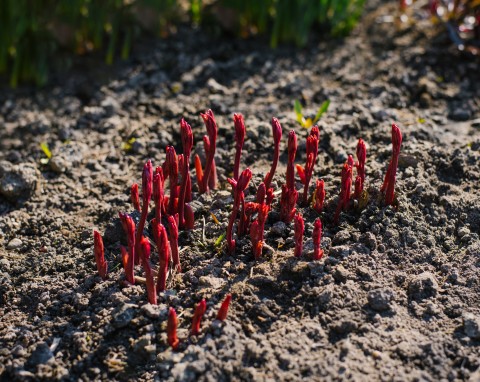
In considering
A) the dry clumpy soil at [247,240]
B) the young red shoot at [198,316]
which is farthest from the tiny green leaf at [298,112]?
the young red shoot at [198,316]

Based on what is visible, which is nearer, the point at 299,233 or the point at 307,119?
the point at 299,233

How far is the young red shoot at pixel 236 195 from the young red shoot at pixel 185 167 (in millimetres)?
235

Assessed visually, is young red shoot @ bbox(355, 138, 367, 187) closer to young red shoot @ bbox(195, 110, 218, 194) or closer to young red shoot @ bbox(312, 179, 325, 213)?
young red shoot @ bbox(312, 179, 325, 213)

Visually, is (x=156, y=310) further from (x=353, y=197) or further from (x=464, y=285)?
(x=464, y=285)

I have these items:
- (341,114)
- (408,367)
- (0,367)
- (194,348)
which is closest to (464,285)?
(408,367)

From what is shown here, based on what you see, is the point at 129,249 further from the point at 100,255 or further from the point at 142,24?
the point at 142,24

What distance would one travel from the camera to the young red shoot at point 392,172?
3.24 m

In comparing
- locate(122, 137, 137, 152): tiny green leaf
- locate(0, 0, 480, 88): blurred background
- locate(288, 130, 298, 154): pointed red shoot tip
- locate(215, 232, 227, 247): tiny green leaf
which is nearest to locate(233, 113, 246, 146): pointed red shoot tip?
locate(288, 130, 298, 154): pointed red shoot tip

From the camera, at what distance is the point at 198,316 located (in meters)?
2.84

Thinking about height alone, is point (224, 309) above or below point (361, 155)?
below

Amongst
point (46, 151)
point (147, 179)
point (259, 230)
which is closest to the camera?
point (147, 179)

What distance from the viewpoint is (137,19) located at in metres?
5.40

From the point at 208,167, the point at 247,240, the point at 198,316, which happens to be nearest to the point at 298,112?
the point at 208,167

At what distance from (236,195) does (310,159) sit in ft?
1.48
